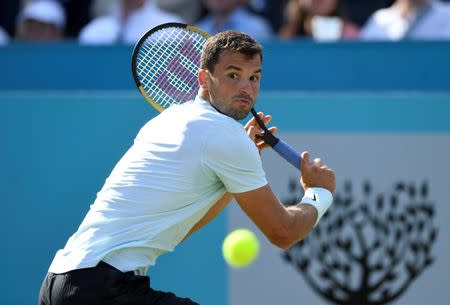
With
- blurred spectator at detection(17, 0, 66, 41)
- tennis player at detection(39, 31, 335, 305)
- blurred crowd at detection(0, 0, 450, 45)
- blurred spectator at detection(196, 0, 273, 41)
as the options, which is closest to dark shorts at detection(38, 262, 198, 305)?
tennis player at detection(39, 31, 335, 305)

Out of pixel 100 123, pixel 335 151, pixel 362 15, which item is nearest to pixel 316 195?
pixel 335 151

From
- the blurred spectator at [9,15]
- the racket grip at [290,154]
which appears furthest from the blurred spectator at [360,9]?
the racket grip at [290,154]

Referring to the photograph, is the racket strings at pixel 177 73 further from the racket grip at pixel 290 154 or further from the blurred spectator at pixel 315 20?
the blurred spectator at pixel 315 20

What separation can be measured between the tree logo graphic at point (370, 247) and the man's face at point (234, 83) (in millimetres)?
2518

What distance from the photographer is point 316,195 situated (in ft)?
12.3

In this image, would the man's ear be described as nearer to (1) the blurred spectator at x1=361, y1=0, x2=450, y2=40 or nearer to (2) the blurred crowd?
(2) the blurred crowd

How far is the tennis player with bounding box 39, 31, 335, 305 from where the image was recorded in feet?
11.2

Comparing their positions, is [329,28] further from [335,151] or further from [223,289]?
[223,289]

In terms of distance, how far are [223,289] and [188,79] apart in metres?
1.95

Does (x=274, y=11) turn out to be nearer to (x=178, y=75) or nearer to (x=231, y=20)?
(x=231, y=20)

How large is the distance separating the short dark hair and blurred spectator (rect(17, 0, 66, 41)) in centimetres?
442

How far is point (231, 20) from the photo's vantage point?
7.30 m

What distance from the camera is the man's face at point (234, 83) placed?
3.60 metres

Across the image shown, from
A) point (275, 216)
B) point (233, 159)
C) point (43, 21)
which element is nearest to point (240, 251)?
point (275, 216)
